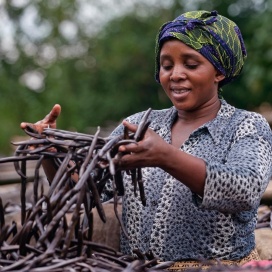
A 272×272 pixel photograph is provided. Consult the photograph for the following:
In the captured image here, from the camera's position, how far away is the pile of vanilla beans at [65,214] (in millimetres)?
2260

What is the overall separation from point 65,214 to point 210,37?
3.97 feet

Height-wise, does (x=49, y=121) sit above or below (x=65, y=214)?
above

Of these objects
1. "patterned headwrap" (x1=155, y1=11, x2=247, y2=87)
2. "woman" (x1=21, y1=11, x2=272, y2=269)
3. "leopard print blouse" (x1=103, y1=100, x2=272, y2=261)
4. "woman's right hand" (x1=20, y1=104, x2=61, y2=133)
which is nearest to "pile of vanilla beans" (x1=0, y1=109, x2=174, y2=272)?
"woman's right hand" (x1=20, y1=104, x2=61, y2=133)

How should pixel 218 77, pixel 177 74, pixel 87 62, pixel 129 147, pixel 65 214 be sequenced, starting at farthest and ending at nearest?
pixel 87 62
pixel 218 77
pixel 177 74
pixel 129 147
pixel 65 214

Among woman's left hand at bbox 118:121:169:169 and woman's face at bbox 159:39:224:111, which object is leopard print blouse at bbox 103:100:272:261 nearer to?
woman's face at bbox 159:39:224:111

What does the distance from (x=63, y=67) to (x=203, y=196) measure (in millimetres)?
23679

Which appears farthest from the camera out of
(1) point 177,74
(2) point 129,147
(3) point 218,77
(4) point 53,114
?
(3) point 218,77

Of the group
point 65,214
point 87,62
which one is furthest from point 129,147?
point 87,62

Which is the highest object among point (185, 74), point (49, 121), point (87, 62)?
point (87, 62)

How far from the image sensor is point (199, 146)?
3.28 meters

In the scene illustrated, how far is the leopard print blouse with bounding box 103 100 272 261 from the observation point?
125 inches

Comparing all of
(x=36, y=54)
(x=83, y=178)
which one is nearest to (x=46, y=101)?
(x=36, y=54)

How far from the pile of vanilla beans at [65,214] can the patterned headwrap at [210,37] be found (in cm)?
77

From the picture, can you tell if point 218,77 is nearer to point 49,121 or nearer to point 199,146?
point 199,146
